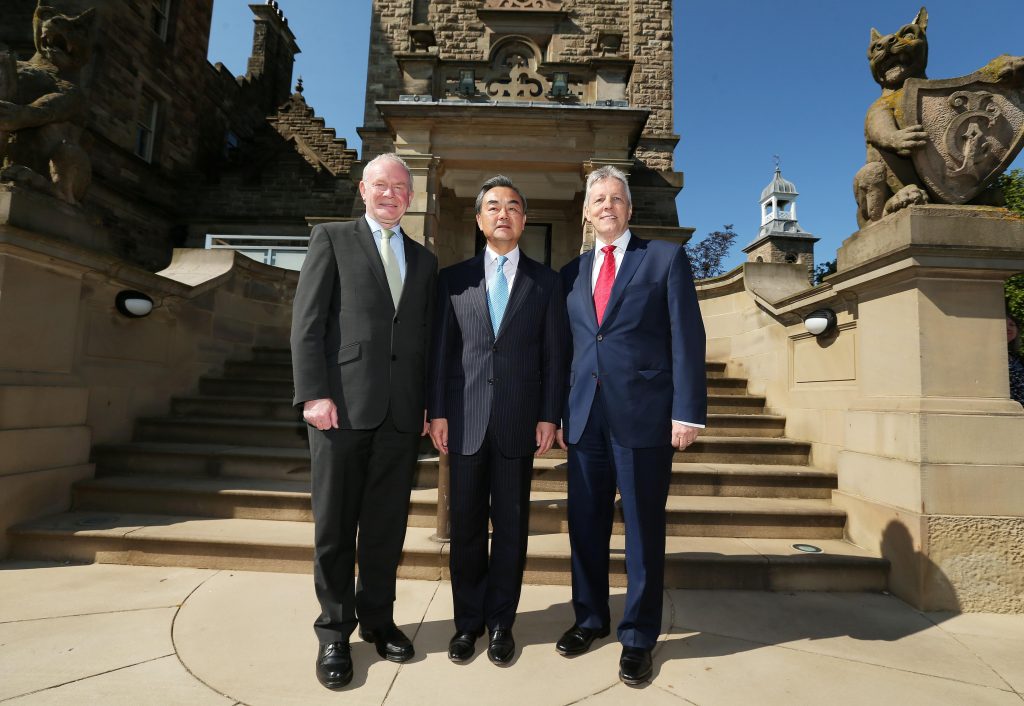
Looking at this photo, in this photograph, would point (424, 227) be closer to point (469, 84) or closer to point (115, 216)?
point (469, 84)

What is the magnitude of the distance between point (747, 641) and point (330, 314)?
2.61 meters

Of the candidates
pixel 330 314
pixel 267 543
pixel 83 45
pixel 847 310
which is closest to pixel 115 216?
pixel 83 45

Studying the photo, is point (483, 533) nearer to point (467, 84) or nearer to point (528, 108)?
point (528, 108)

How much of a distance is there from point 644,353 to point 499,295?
2.47 ft

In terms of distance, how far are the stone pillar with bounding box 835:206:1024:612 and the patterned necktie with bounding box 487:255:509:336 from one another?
102 inches

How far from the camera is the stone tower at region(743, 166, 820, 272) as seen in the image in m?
32.3

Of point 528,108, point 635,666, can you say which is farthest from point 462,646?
point 528,108

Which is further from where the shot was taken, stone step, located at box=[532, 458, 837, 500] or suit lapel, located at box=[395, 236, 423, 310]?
stone step, located at box=[532, 458, 837, 500]

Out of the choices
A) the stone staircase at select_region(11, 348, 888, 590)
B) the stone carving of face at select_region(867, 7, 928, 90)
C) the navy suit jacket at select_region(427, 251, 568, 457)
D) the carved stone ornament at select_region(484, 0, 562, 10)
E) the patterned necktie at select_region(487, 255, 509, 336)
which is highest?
the carved stone ornament at select_region(484, 0, 562, 10)

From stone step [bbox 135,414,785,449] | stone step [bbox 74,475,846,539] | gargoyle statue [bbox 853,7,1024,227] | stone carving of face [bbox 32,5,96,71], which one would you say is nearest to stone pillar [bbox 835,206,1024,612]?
gargoyle statue [bbox 853,7,1024,227]

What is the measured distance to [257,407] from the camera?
572 centimetres

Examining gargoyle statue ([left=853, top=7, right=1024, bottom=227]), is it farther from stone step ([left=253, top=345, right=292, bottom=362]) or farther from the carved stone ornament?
the carved stone ornament

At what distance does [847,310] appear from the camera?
406cm

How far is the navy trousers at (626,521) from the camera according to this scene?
2.31m
